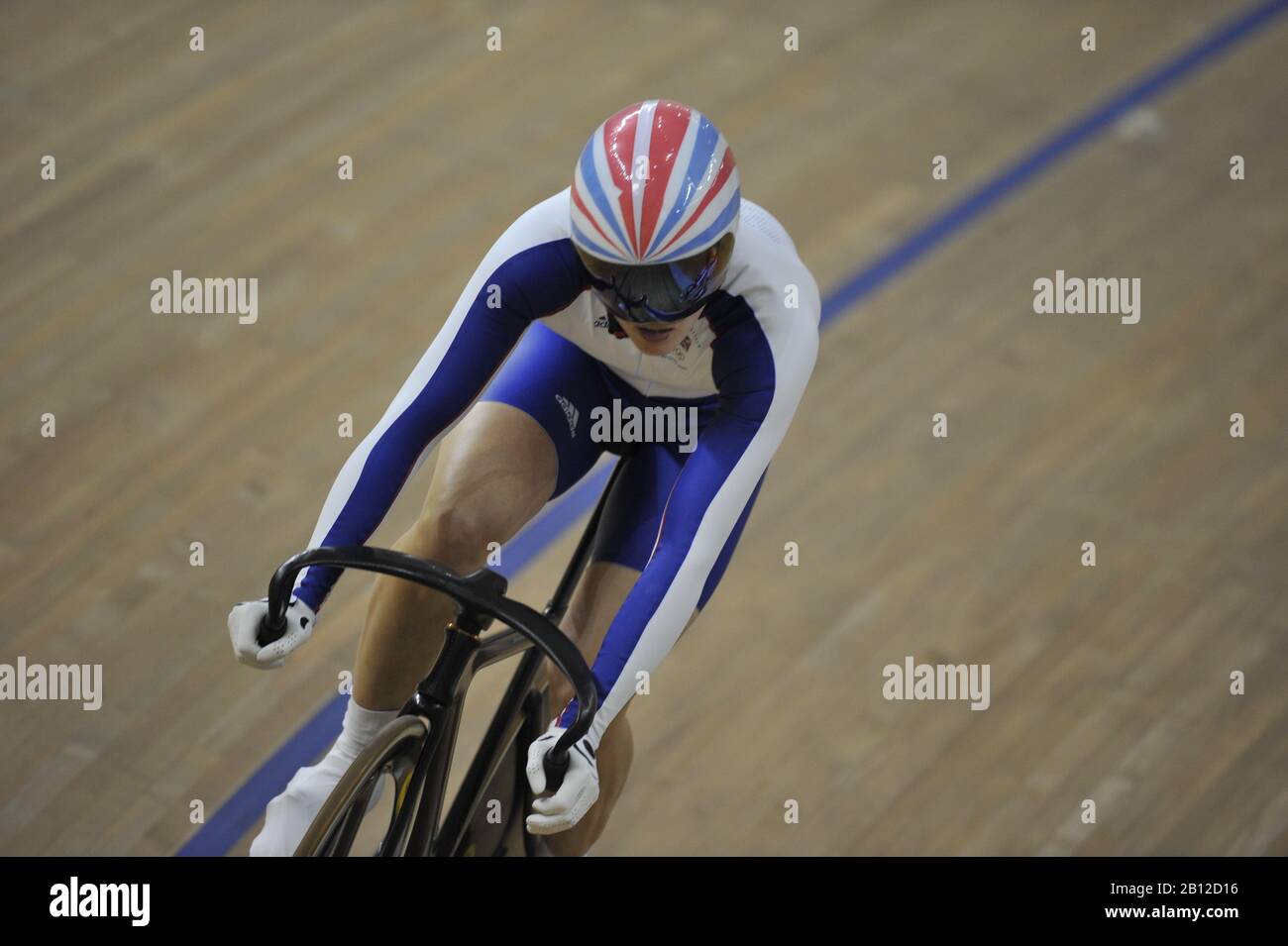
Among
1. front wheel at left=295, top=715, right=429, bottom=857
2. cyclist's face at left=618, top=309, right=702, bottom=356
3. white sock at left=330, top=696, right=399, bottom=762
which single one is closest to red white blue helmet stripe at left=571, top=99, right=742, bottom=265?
cyclist's face at left=618, top=309, right=702, bottom=356

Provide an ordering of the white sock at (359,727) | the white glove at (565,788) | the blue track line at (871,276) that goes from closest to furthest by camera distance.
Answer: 1. the white glove at (565,788)
2. the white sock at (359,727)
3. the blue track line at (871,276)

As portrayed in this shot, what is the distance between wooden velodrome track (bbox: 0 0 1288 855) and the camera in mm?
3236

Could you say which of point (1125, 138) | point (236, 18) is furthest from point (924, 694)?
point (236, 18)

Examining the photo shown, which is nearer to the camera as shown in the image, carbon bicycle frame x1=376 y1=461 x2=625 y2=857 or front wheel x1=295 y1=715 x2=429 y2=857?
front wheel x1=295 y1=715 x2=429 y2=857

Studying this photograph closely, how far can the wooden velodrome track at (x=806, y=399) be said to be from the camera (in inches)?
127

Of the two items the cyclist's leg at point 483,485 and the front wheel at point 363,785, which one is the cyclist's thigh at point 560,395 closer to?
the cyclist's leg at point 483,485

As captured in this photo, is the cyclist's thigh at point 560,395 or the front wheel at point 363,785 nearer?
the front wheel at point 363,785

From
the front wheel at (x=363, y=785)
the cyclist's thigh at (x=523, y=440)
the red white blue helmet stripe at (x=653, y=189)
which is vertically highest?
the red white blue helmet stripe at (x=653, y=189)

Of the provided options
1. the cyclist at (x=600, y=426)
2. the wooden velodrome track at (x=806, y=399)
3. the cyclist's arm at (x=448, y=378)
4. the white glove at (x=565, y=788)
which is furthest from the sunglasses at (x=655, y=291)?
the wooden velodrome track at (x=806, y=399)

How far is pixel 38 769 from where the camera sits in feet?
10.2

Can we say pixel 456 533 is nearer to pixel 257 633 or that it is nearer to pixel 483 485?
pixel 483 485

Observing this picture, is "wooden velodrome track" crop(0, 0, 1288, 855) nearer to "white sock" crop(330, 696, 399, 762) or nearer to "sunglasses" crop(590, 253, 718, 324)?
"white sock" crop(330, 696, 399, 762)

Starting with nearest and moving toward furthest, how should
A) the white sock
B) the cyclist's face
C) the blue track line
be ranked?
1. the cyclist's face
2. the white sock
3. the blue track line

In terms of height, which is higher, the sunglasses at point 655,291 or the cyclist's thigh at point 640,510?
the sunglasses at point 655,291
